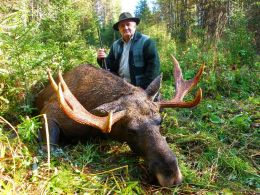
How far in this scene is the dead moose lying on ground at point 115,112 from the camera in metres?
4.19

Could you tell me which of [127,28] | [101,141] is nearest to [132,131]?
[101,141]

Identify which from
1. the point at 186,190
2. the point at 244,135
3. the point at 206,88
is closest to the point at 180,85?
the point at 244,135

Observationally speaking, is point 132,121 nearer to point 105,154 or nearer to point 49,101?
point 105,154

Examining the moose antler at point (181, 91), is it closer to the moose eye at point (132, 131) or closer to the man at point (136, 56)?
the moose eye at point (132, 131)

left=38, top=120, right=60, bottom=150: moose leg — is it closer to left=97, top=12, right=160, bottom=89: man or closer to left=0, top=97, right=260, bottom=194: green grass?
left=0, top=97, right=260, bottom=194: green grass

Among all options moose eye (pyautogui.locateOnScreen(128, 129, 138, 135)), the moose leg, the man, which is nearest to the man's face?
the man

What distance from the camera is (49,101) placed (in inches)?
235

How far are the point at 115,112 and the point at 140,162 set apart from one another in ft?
2.28

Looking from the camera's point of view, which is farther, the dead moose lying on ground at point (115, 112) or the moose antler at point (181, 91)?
the moose antler at point (181, 91)

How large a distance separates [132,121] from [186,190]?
3.54 feet

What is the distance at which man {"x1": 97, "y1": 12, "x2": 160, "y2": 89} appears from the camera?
23.3 ft

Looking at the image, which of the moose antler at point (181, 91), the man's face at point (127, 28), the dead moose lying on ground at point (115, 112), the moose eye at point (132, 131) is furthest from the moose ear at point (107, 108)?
the man's face at point (127, 28)

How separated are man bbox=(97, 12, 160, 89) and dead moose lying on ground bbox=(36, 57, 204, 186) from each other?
3.39 feet

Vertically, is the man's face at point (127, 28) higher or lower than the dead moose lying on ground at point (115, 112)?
higher
